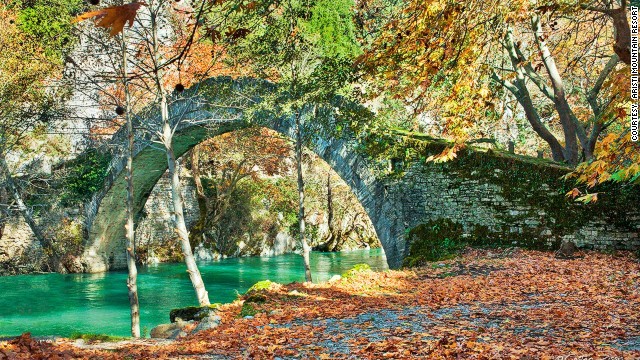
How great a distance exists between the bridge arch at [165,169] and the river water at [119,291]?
1541 millimetres

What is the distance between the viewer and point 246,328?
19.9ft

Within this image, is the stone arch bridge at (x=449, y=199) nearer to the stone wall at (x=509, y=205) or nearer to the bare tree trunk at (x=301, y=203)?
the stone wall at (x=509, y=205)

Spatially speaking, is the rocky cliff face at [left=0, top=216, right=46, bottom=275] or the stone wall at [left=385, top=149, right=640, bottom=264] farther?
the rocky cliff face at [left=0, top=216, right=46, bottom=275]

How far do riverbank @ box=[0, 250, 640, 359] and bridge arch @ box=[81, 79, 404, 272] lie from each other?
4097 mm

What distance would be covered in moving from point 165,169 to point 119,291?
5954mm

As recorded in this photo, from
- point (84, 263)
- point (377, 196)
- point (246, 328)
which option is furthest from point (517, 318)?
point (84, 263)

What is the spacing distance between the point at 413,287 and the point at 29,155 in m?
17.0

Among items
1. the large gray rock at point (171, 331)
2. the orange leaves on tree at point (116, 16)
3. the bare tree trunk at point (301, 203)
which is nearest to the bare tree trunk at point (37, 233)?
Result: the bare tree trunk at point (301, 203)

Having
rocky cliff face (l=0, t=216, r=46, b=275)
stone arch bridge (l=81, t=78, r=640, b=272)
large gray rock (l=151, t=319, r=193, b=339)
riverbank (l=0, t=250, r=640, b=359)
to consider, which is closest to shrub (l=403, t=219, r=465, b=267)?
stone arch bridge (l=81, t=78, r=640, b=272)

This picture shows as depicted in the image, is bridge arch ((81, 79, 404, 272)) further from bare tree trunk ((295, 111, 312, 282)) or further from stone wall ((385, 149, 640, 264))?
bare tree trunk ((295, 111, 312, 282))

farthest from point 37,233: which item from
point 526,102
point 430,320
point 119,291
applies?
point 430,320

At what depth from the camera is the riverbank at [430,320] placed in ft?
14.9

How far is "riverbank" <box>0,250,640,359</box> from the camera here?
4.53 meters

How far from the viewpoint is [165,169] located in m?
21.6
